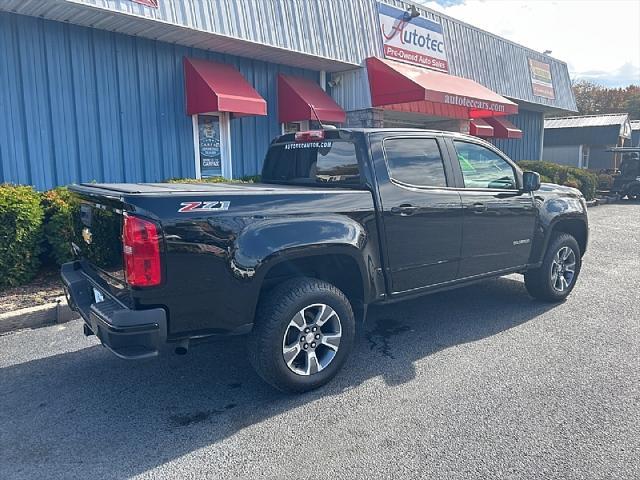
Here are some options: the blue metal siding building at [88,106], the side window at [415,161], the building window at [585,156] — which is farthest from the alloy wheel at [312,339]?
the building window at [585,156]

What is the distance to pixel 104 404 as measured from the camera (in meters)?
3.28

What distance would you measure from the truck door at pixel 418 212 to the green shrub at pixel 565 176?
42.8 ft

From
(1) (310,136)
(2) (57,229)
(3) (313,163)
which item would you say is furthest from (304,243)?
(2) (57,229)

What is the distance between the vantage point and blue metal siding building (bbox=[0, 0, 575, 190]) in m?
6.95

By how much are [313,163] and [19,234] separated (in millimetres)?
3557

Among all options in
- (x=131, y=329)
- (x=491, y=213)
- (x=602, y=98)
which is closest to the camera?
(x=131, y=329)

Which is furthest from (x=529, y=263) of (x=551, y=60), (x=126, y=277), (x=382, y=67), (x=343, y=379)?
(x=551, y=60)

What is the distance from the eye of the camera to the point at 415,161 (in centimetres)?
421

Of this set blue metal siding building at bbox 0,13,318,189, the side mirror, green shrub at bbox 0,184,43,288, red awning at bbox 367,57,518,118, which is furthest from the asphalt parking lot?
red awning at bbox 367,57,518,118

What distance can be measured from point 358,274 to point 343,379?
0.82m

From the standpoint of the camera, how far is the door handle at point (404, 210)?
12.7 feet

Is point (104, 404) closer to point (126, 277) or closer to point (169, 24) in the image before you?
point (126, 277)

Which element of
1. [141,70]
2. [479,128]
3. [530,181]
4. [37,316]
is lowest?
[37,316]

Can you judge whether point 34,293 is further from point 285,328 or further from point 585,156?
point 585,156
